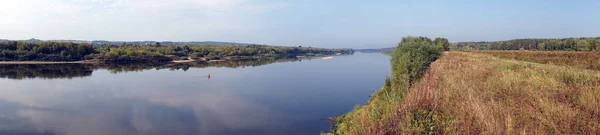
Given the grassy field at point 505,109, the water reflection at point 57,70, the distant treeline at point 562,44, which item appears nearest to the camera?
the grassy field at point 505,109

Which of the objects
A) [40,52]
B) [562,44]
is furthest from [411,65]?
[40,52]

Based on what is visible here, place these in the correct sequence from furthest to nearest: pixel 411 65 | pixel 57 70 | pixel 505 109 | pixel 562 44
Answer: pixel 562 44 < pixel 57 70 < pixel 411 65 < pixel 505 109

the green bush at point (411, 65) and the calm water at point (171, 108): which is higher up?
the green bush at point (411, 65)

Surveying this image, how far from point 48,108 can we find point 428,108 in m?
20.5

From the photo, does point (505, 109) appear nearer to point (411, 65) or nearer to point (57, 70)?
point (411, 65)

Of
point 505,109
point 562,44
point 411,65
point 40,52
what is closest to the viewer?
point 505,109

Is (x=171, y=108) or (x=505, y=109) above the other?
(x=505, y=109)

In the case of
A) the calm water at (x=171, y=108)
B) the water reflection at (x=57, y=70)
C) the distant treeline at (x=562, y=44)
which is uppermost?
the distant treeline at (x=562, y=44)

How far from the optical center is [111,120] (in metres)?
16.1

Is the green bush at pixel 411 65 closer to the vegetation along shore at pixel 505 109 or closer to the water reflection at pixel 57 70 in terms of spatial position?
the vegetation along shore at pixel 505 109

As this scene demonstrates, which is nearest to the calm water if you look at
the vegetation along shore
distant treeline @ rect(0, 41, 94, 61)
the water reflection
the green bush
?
the green bush

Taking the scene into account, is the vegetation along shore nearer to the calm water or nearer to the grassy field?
the grassy field

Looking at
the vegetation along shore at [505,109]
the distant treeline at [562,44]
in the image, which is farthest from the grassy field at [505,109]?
the distant treeline at [562,44]

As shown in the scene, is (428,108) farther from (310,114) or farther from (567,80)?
(310,114)
